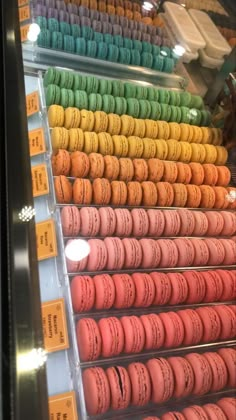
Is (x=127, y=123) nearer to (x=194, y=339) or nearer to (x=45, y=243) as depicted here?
(x=45, y=243)

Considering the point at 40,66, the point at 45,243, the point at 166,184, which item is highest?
the point at 40,66

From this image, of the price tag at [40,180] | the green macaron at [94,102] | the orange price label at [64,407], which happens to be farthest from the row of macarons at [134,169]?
the orange price label at [64,407]

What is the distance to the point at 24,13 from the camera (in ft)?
5.85

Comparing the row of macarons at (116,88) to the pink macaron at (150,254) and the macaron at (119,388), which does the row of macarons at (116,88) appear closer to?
the pink macaron at (150,254)

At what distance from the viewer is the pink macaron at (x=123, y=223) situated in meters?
1.42

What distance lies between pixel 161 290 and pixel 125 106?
2.68ft

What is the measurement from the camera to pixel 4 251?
922 mm

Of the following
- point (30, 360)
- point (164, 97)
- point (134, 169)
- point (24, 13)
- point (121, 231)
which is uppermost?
point (24, 13)

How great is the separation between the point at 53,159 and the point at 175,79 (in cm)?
90

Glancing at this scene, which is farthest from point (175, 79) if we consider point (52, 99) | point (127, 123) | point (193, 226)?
point (193, 226)

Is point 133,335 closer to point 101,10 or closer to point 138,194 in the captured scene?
point 138,194

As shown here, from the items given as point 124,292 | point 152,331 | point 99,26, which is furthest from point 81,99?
point 152,331

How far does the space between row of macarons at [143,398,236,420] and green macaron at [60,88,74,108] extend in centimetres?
114

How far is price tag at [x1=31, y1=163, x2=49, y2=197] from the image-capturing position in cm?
133
